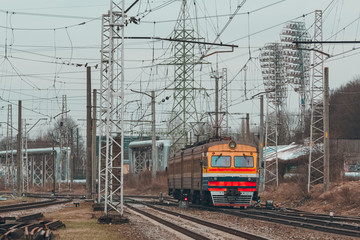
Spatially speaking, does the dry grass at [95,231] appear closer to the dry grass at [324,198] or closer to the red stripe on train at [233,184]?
the red stripe on train at [233,184]

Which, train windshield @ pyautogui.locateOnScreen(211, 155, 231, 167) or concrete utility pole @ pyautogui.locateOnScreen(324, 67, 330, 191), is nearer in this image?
train windshield @ pyautogui.locateOnScreen(211, 155, 231, 167)

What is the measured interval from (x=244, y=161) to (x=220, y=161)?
132cm

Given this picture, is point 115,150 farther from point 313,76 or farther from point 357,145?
point 357,145

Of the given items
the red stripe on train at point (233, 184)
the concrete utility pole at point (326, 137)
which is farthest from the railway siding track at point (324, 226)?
the concrete utility pole at point (326, 137)

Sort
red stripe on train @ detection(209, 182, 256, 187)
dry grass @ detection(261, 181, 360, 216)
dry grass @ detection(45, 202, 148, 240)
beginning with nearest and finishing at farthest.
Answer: dry grass @ detection(45, 202, 148, 240) < red stripe on train @ detection(209, 182, 256, 187) < dry grass @ detection(261, 181, 360, 216)

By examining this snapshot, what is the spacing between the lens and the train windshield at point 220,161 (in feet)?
103

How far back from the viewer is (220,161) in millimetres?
31531

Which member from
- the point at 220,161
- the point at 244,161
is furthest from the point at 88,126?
the point at 244,161

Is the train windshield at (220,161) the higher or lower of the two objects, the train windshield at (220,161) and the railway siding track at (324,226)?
the higher

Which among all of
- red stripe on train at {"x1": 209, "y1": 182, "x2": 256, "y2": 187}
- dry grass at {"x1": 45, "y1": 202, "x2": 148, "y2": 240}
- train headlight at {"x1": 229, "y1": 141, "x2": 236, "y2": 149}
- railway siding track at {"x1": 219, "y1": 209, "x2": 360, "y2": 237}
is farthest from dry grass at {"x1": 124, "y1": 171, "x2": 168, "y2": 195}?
dry grass at {"x1": 45, "y1": 202, "x2": 148, "y2": 240}

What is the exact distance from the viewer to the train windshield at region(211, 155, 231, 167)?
3139 centimetres

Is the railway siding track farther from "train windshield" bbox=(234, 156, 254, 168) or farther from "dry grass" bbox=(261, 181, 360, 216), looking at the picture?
"dry grass" bbox=(261, 181, 360, 216)

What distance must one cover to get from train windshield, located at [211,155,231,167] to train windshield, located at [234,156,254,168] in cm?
42

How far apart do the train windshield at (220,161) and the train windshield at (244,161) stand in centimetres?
42
